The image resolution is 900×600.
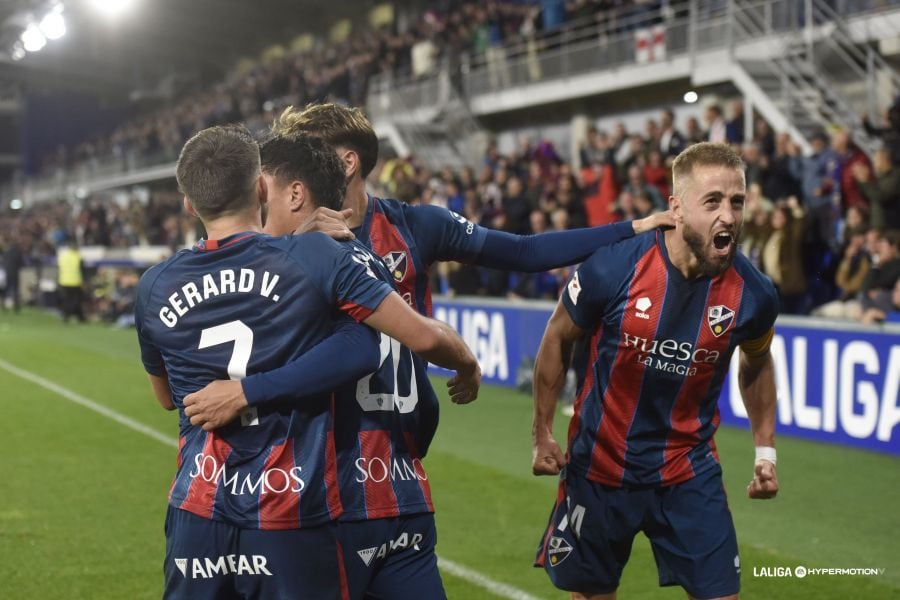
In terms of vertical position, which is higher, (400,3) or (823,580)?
(400,3)

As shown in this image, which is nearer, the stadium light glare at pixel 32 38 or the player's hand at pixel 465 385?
the player's hand at pixel 465 385

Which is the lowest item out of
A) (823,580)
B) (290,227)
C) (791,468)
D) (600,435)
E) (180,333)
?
(791,468)

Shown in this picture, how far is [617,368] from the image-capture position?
12.6 ft

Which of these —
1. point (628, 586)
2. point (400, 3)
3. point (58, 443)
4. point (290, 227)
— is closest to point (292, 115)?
point (290, 227)

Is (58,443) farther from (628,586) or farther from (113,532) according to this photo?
(628,586)

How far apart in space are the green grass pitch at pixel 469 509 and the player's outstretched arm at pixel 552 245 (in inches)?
Answer: 88.4

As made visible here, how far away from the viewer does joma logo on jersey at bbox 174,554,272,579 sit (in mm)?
2803

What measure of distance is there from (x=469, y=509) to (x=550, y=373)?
11.4 ft

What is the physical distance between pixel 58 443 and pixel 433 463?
3388mm

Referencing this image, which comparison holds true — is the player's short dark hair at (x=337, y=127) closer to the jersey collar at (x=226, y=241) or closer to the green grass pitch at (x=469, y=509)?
the jersey collar at (x=226, y=241)

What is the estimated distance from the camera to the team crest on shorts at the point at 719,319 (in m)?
3.75

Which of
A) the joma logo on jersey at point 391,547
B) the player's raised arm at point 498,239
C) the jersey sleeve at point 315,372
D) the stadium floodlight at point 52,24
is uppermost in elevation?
the stadium floodlight at point 52,24

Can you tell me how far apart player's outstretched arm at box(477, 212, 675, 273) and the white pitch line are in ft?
7.29

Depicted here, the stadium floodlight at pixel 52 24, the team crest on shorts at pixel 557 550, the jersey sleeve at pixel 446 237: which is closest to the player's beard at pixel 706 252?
the jersey sleeve at pixel 446 237
